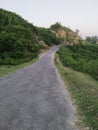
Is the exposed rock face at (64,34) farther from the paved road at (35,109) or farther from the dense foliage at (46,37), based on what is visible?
the paved road at (35,109)

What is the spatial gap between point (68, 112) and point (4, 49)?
4959 centimetres

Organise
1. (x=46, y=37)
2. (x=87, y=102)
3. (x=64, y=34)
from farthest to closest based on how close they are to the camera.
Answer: (x=64, y=34) → (x=46, y=37) → (x=87, y=102)

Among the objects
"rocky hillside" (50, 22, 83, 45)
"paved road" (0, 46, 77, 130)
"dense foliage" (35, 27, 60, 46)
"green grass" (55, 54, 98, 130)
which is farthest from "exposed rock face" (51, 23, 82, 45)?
"paved road" (0, 46, 77, 130)

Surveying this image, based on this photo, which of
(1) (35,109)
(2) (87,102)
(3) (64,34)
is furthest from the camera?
(3) (64,34)

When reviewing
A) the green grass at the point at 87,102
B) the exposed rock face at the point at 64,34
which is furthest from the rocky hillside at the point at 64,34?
the green grass at the point at 87,102

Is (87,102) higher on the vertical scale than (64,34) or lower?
lower

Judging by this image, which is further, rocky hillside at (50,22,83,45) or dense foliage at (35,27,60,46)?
rocky hillside at (50,22,83,45)

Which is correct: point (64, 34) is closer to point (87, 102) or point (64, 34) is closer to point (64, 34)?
point (64, 34)

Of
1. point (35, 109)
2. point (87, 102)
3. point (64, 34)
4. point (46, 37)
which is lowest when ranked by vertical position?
point (87, 102)

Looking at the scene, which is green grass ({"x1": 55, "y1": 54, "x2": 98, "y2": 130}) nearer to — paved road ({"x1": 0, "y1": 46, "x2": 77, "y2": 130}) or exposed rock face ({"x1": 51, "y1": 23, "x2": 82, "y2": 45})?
paved road ({"x1": 0, "y1": 46, "x2": 77, "y2": 130})

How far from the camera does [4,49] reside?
61531 millimetres

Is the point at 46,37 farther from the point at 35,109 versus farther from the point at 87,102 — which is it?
the point at 35,109

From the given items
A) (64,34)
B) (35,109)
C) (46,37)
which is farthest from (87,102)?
(64,34)

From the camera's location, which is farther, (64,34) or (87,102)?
(64,34)
